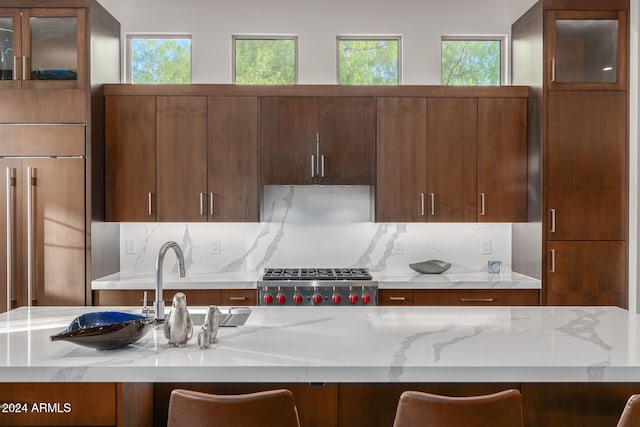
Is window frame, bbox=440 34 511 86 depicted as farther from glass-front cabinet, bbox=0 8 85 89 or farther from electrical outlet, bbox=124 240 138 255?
electrical outlet, bbox=124 240 138 255

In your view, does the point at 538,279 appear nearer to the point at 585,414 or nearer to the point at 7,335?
the point at 585,414

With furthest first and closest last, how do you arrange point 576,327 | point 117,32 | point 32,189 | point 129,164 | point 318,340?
point 117,32 < point 129,164 < point 32,189 < point 576,327 < point 318,340

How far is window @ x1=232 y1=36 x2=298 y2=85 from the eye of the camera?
4.64 metres

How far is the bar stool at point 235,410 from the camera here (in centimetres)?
Result: 159

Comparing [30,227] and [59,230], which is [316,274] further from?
[30,227]

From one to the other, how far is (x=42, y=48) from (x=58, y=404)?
3.09 m

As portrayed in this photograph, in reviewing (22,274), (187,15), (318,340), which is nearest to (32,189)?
(22,274)

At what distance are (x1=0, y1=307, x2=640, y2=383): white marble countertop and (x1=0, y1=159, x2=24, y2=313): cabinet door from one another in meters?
1.58

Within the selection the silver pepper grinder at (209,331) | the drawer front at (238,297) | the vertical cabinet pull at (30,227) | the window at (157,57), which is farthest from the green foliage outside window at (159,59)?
the silver pepper grinder at (209,331)

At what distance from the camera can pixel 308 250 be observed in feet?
15.1

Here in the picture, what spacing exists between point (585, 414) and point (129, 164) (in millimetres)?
3460

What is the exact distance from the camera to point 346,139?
4242mm

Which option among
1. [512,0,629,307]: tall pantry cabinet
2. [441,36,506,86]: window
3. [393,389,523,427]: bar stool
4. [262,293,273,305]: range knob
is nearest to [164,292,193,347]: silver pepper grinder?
[393,389,523,427]: bar stool

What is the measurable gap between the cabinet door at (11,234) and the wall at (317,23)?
159 cm
